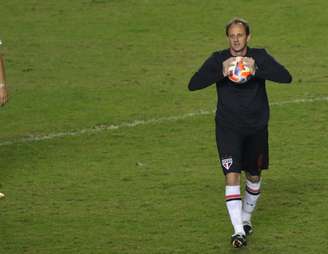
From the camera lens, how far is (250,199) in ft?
44.3

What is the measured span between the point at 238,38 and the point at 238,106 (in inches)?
27.0

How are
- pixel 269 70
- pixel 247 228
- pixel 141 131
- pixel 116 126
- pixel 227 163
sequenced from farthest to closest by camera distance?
pixel 116 126, pixel 141 131, pixel 247 228, pixel 227 163, pixel 269 70

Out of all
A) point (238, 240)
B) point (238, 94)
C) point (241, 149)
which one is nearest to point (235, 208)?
point (238, 240)

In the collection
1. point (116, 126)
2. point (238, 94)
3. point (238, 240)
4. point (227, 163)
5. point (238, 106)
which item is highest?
point (116, 126)

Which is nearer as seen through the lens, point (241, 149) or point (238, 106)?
point (238, 106)

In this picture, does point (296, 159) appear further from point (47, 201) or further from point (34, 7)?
point (34, 7)

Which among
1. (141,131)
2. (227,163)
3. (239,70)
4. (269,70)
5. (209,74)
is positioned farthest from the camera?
(141,131)

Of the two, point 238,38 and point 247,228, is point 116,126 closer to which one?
point 247,228

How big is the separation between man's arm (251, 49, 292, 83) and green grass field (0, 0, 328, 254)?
1655mm

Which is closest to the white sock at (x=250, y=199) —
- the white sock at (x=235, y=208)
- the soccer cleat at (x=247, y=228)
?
the soccer cleat at (x=247, y=228)

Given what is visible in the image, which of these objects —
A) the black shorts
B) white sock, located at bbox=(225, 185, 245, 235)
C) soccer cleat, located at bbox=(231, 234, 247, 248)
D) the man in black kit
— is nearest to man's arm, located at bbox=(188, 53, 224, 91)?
the man in black kit

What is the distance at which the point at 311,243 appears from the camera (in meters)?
13.1

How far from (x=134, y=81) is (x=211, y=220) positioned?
824 centimetres

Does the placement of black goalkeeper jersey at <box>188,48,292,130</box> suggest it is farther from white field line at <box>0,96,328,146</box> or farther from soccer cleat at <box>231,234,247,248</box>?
white field line at <box>0,96,328,146</box>
